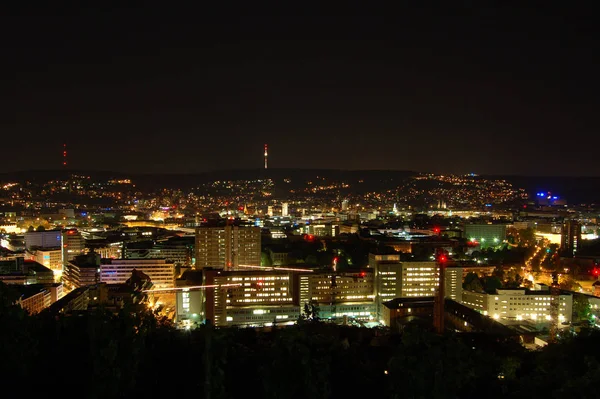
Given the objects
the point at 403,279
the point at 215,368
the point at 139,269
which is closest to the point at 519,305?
the point at 403,279

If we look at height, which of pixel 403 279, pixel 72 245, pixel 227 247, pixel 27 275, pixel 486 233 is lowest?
pixel 486 233

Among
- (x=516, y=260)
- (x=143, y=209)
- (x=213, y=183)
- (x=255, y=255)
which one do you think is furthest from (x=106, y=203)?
(x=516, y=260)

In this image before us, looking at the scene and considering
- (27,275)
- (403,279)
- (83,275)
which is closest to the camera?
(403,279)

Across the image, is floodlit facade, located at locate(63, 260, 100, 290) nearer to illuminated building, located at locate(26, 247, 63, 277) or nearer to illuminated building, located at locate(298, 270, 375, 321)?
illuminated building, located at locate(26, 247, 63, 277)

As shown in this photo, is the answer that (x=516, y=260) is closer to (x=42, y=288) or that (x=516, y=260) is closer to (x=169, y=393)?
(x=42, y=288)

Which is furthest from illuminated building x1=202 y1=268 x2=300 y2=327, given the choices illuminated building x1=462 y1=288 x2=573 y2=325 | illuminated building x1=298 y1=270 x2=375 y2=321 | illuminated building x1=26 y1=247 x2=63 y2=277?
illuminated building x1=26 y1=247 x2=63 y2=277

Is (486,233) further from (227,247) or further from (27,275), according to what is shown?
(27,275)
